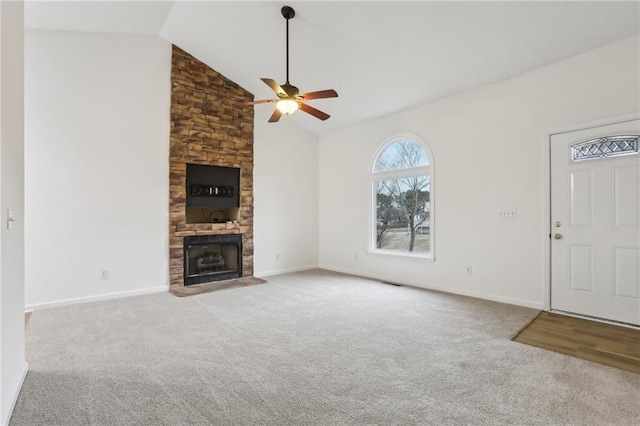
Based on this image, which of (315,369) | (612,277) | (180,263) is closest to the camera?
(315,369)

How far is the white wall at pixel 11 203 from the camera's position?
183 centimetres

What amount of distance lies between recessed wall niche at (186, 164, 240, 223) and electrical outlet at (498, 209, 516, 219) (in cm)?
420

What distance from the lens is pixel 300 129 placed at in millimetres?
6754

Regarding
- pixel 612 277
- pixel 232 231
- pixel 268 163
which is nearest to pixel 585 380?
pixel 612 277

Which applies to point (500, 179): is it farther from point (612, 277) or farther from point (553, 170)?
point (612, 277)

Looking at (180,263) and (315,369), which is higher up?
(180,263)

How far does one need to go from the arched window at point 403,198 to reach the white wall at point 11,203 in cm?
474

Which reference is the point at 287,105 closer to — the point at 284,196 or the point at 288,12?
the point at 288,12

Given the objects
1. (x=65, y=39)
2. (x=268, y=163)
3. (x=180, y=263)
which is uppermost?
(x=65, y=39)

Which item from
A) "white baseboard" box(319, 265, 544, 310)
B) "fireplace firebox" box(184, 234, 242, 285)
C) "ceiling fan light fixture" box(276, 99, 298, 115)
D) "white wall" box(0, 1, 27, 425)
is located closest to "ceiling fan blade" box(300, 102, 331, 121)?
"ceiling fan light fixture" box(276, 99, 298, 115)

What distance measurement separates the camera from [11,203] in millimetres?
2057

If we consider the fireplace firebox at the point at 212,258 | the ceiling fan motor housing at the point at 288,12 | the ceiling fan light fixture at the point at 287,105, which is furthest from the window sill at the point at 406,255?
the ceiling fan motor housing at the point at 288,12

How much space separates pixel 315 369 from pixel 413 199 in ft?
12.2

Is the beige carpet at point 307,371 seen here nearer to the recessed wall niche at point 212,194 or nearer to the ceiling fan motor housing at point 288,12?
the recessed wall niche at point 212,194
